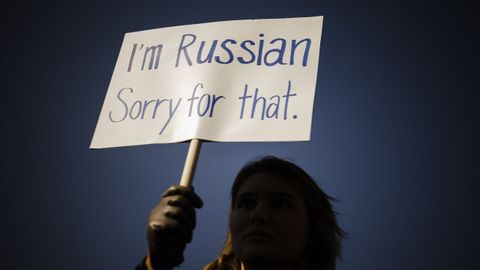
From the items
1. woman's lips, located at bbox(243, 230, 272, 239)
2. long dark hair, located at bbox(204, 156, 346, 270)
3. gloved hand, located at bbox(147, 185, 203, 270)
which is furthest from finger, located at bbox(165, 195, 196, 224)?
long dark hair, located at bbox(204, 156, 346, 270)

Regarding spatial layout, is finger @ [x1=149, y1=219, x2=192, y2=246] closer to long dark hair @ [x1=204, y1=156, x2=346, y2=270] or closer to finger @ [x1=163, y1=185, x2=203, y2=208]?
finger @ [x1=163, y1=185, x2=203, y2=208]

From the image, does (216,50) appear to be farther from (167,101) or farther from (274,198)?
(274,198)

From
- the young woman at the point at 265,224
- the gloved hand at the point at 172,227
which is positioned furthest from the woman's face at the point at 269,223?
the gloved hand at the point at 172,227

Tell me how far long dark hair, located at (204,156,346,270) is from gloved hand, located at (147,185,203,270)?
0.97ft

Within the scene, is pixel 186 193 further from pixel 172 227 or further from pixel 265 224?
pixel 265 224

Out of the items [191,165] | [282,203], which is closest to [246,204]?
[282,203]

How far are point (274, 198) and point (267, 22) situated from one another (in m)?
0.42

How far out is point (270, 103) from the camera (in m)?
1.07

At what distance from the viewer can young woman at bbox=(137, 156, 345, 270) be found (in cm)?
95

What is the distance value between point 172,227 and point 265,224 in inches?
8.2

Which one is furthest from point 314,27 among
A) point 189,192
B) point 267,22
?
point 189,192

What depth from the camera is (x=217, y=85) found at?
112cm

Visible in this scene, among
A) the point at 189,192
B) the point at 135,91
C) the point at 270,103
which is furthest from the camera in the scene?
the point at 135,91

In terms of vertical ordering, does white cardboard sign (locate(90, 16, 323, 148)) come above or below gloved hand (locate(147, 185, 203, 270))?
above
